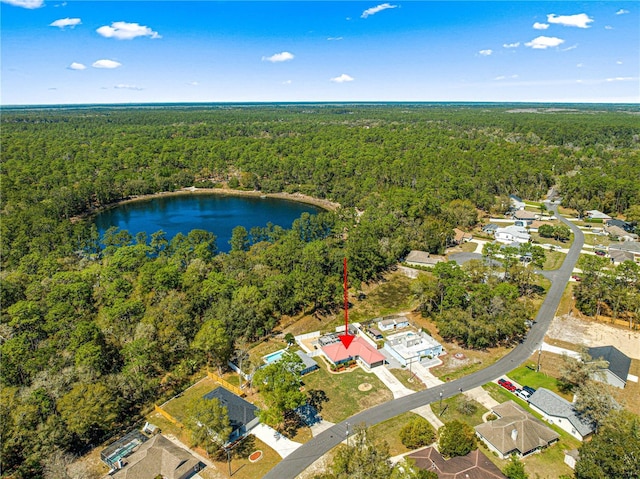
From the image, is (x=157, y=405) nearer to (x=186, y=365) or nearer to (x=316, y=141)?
(x=186, y=365)

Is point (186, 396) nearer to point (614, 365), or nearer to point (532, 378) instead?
point (532, 378)

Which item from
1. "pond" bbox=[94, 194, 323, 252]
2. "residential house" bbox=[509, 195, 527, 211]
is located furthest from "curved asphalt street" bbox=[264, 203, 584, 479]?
"pond" bbox=[94, 194, 323, 252]

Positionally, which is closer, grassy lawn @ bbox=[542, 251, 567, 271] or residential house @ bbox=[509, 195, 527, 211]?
grassy lawn @ bbox=[542, 251, 567, 271]

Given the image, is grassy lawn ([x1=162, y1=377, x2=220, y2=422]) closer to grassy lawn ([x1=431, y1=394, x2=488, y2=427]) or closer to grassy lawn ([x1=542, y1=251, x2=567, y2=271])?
grassy lawn ([x1=431, y1=394, x2=488, y2=427])

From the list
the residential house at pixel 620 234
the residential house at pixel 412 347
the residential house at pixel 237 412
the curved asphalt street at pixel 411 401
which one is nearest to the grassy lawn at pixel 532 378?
the curved asphalt street at pixel 411 401

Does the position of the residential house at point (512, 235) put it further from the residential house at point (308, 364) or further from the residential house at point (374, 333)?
the residential house at point (308, 364)

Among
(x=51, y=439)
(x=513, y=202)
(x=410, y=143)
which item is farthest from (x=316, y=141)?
(x=51, y=439)
